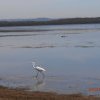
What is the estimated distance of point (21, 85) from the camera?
1745 cm

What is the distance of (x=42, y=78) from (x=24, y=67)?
4.31 meters

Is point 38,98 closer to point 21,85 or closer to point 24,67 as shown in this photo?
point 21,85

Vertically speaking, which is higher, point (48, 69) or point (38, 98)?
point (38, 98)

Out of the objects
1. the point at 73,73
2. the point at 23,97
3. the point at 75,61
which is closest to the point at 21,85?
the point at 73,73

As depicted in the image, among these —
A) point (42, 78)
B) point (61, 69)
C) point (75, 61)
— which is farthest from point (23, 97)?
point (75, 61)

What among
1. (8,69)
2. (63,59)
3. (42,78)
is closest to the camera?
(42,78)

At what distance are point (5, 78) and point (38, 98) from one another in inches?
309

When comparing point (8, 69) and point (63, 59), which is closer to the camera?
point (8, 69)

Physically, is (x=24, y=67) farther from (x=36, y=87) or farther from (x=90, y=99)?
(x=90, y=99)

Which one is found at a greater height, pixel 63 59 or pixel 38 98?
pixel 38 98

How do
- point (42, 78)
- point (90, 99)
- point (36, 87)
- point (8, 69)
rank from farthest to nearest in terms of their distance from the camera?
point (8, 69) < point (42, 78) < point (36, 87) < point (90, 99)

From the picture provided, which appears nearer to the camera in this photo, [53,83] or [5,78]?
[53,83]

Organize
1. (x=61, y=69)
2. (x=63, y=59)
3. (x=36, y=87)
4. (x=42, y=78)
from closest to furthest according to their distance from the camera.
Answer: (x=36, y=87) < (x=42, y=78) < (x=61, y=69) < (x=63, y=59)

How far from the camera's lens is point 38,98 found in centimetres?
1226
